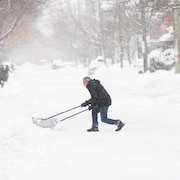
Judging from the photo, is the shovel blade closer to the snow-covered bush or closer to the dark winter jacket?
the dark winter jacket

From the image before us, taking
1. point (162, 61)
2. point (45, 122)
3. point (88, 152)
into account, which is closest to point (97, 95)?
point (45, 122)

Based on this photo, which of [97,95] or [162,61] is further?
[162,61]

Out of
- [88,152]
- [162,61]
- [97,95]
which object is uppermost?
[97,95]

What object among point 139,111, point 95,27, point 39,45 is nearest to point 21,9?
point 139,111

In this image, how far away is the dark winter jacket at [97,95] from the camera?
11.1 metres

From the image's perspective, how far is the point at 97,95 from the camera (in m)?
11.2

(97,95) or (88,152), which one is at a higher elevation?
(97,95)

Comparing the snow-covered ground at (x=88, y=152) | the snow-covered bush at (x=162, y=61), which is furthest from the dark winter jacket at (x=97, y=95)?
Answer: the snow-covered bush at (x=162, y=61)

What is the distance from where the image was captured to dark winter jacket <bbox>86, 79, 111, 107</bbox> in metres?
11.1

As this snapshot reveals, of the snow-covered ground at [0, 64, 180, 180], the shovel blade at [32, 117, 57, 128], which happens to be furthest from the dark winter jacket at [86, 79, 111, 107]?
the shovel blade at [32, 117, 57, 128]

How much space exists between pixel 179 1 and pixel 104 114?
13.5 metres

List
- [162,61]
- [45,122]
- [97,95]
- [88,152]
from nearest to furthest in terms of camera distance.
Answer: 1. [88,152]
2. [97,95]
3. [45,122]
4. [162,61]

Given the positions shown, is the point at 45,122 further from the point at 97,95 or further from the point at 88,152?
the point at 88,152

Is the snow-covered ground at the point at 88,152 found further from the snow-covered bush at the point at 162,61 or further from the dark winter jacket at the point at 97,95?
the snow-covered bush at the point at 162,61
